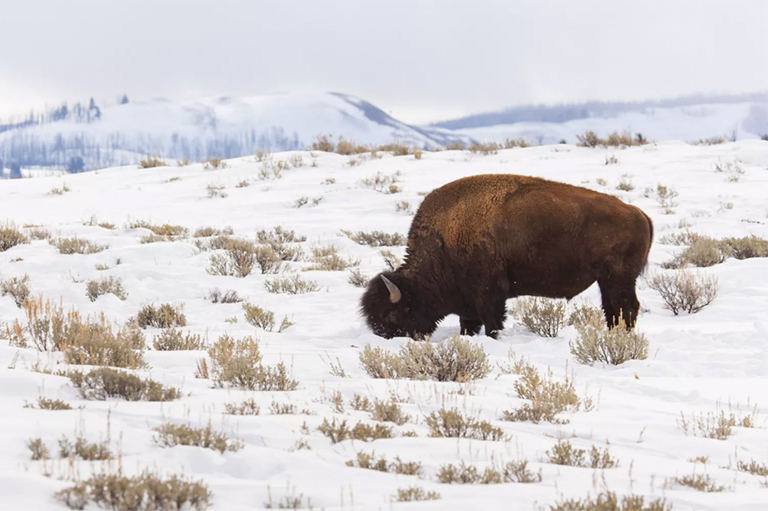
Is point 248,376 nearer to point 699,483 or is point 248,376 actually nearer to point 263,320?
point 699,483

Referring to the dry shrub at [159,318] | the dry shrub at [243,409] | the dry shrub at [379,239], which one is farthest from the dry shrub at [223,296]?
the dry shrub at [243,409]

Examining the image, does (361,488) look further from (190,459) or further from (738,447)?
(738,447)

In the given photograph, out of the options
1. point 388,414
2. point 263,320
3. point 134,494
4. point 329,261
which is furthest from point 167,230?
point 134,494

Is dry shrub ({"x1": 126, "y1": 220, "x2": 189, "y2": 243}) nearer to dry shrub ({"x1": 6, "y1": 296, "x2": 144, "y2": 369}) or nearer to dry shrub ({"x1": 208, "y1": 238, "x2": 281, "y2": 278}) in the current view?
dry shrub ({"x1": 208, "y1": 238, "x2": 281, "y2": 278})

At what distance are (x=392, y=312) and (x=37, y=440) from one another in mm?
4090

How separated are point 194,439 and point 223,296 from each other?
5.61 m

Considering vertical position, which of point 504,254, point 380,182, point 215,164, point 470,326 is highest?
point 215,164

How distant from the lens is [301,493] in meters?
2.57

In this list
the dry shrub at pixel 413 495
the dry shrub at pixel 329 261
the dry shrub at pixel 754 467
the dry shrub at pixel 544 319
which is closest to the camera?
the dry shrub at pixel 413 495

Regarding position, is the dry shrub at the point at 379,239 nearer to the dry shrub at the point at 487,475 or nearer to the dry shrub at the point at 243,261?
the dry shrub at the point at 243,261

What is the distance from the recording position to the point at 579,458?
125 inches

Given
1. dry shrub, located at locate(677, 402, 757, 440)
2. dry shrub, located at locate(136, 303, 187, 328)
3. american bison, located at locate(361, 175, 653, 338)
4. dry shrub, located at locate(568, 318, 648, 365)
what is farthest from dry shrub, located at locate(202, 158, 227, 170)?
dry shrub, located at locate(677, 402, 757, 440)

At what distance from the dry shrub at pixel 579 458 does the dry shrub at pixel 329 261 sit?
723 centimetres

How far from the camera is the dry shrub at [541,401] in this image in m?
3.87
